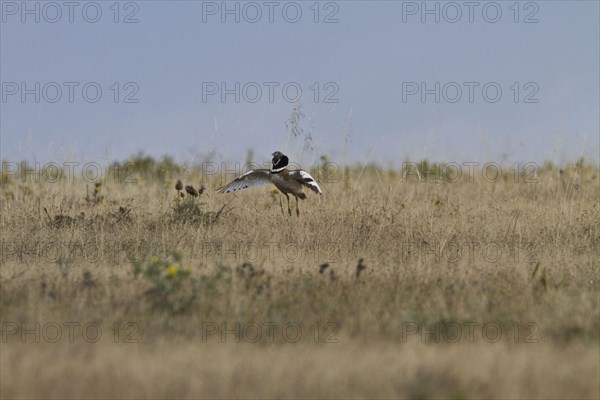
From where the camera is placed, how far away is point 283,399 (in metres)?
5.24

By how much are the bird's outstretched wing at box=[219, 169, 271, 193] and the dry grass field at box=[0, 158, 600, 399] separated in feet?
1.35

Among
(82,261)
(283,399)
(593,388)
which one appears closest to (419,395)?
(283,399)

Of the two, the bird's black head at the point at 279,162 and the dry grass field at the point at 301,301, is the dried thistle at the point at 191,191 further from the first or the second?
the bird's black head at the point at 279,162

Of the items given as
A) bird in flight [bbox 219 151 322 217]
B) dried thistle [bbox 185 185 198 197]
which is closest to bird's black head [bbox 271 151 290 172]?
bird in flight [bbox 219 151 322 217]

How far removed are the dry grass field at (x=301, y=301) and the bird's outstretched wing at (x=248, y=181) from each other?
413 mm

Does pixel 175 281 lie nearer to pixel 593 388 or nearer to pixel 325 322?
pixel 325 322

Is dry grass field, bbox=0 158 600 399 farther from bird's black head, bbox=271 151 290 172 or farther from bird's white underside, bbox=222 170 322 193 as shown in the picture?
bird's black head, bbox=271 151 290 172

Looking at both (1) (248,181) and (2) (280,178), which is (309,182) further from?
(1) (248,181)

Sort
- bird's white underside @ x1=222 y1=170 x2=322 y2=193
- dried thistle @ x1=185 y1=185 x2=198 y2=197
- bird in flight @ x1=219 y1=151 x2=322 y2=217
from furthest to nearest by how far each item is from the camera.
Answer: bird's white underside @ x1=222 y1=170 x2=322 y2=193
bird in flight @ x1=219 y1=151 x2=322 y2=217
dried thistle @ x1=185 y1=185 x2=198 y2=197

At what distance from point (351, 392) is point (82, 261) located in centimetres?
502

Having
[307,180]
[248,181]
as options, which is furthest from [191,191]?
[307,180]

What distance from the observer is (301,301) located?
24.8ft

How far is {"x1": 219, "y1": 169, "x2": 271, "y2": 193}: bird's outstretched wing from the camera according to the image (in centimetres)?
1234

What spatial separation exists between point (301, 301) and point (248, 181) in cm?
513
